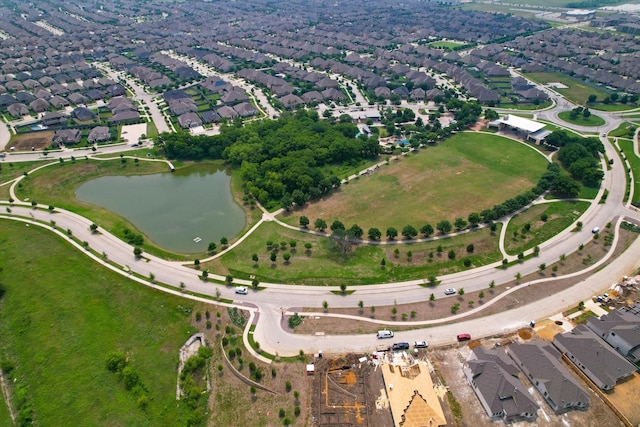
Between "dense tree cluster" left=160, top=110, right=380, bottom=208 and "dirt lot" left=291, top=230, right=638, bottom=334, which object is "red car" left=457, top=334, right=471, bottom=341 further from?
"dense tree cluster" left=160, top=110, right=380, bottom=208

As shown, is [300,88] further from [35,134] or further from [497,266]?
[497,266]

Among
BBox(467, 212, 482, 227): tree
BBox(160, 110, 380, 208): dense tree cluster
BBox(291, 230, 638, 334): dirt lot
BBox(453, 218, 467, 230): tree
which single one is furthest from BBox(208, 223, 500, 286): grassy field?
BBox(160, 110, 380, 208): dense tree cluster

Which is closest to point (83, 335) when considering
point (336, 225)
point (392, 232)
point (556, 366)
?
point (336, 225)

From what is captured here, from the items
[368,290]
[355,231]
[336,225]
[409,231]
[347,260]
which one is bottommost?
[368,290]

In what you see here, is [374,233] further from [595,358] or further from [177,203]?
[177,203]

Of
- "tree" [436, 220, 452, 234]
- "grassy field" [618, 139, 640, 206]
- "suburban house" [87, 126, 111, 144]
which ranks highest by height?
"suburban house" [87, 126, 111, 144]

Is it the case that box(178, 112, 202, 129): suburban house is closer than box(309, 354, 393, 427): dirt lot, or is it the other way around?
box(309, 354, 393, 427): dirt lot
